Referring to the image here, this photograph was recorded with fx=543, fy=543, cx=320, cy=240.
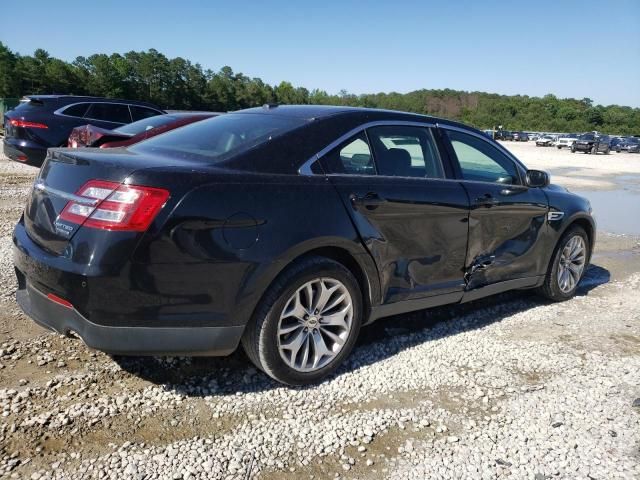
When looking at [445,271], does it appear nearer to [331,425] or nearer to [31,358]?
[331,425]

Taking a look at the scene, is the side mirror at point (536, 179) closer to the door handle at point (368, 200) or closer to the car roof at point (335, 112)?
the car roof at point (335, 112)

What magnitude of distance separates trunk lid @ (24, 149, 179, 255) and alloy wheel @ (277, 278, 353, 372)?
108cm

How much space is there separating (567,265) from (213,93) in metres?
81.2

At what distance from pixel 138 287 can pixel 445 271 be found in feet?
7.05

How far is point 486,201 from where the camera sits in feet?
13.4

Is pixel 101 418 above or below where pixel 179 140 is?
below

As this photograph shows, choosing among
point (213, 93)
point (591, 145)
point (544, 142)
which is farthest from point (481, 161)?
point (213, 93)

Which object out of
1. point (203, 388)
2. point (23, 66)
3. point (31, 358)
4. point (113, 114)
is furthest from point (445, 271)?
point (23, 66)

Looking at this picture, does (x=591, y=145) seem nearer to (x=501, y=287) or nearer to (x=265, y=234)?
(x=501, y=287)

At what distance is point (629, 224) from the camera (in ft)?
32.1

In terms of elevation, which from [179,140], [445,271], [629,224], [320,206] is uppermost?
[179,140]

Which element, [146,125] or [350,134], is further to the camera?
[146,125]

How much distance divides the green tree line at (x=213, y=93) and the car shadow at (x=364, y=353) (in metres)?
38.0

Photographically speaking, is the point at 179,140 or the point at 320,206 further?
the point at 179,140
